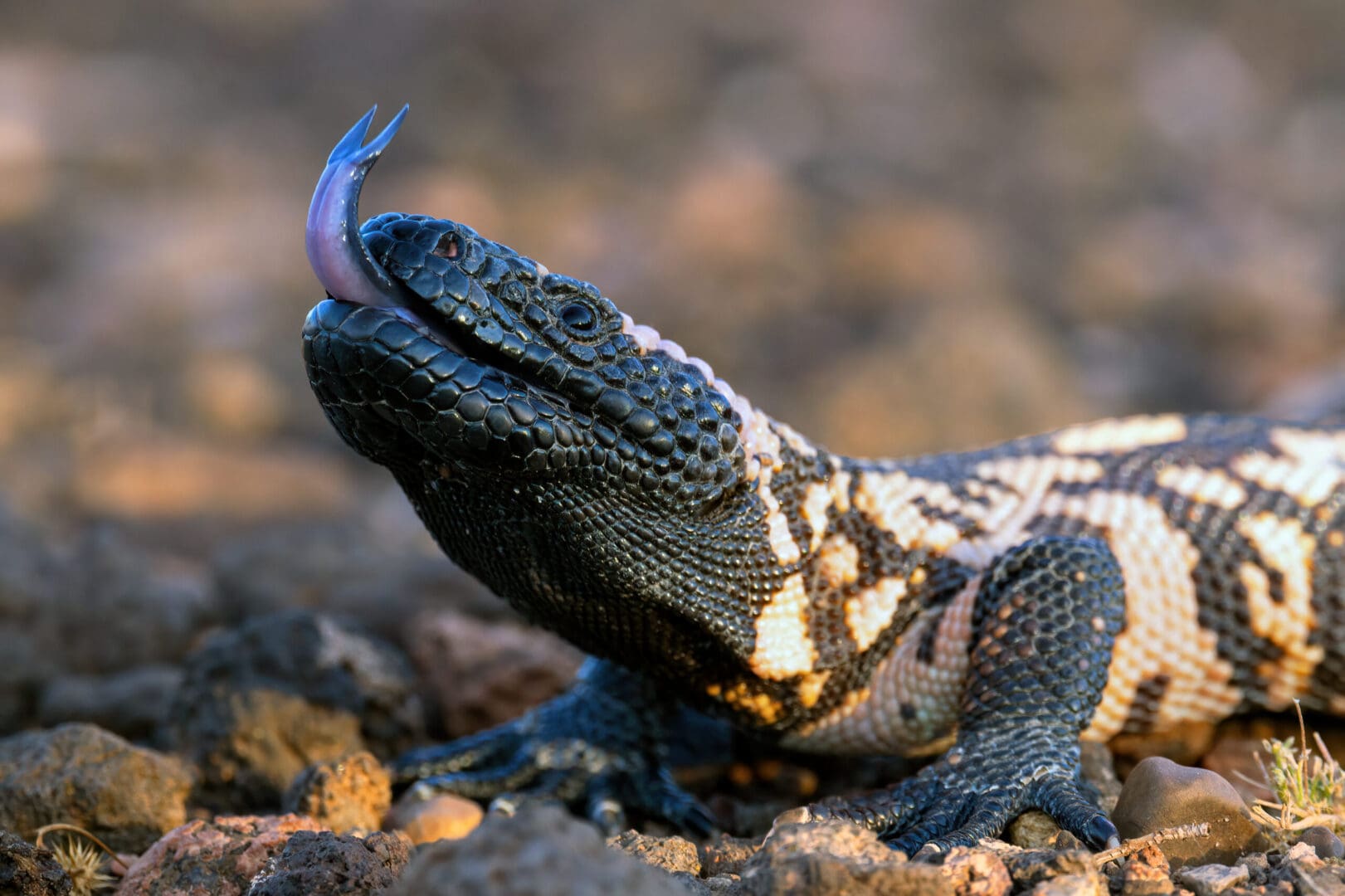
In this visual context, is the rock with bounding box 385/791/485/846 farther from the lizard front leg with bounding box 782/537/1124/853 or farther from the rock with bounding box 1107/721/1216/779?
the rock with bounding box 1107/721/1216/779

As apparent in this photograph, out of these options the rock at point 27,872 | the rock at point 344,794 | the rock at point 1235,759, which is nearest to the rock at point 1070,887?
the rock at point 1235,759

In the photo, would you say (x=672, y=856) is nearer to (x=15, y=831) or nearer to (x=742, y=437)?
(x=742, y=437)

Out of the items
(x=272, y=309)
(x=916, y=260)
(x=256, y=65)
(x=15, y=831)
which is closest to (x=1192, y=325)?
(x=916, y=260)

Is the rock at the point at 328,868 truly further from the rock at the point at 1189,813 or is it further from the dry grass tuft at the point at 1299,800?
the dry grass tuft at the point at 1299,800

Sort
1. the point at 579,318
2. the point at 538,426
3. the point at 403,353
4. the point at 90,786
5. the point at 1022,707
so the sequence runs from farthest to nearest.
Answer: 1. the point at 90,786
2. the point at 1022,707
3. the point at 579,318
4. the point at 538,426
5. the point at 403,353

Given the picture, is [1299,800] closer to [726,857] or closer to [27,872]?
[726,857]

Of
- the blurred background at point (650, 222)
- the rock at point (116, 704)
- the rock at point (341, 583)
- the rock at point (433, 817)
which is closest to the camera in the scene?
the rock at point (433, 817)

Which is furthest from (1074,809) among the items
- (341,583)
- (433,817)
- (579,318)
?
(341,583)
